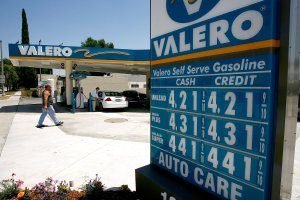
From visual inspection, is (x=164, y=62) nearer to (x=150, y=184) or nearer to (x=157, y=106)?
(x=157, y=106)

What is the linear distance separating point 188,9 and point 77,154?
4.81 metres

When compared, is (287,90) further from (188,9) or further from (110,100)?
(110,100)

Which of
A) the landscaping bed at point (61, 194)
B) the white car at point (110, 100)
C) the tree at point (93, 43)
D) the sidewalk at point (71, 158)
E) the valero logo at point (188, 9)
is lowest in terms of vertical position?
the sidewalk at point (71, 158)

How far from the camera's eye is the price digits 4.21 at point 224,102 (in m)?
1.97

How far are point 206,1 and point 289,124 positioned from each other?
4.95 feet

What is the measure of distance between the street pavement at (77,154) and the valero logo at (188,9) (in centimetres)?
301

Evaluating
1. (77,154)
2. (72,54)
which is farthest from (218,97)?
(72,54)

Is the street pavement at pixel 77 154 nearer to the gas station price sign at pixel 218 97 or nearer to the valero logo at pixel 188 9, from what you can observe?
the gas station price sign at pixel 218 97

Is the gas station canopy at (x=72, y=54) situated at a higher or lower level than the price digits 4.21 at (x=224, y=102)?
higher

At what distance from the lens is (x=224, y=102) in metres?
2.29

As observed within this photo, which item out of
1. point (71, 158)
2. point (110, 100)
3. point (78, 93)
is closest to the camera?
point (71, 158)

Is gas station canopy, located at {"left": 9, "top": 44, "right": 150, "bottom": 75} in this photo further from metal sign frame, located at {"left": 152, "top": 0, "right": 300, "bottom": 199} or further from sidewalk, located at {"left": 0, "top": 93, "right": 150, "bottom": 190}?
metal sign frame, located at {"left": 152, "top": 0, "right": 300, "bottom": 199}

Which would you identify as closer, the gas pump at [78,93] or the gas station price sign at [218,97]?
the gas station price sign at [218,97]

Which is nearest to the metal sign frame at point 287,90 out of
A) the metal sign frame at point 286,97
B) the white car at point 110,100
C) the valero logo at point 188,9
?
the metal sign frame at point 286,97
